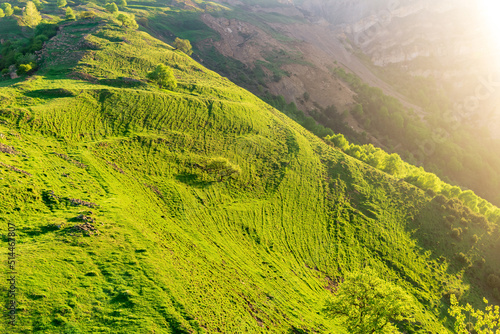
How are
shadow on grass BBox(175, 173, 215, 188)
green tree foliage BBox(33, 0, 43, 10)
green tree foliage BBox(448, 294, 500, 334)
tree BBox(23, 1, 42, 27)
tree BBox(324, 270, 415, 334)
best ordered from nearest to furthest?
green tree foliage BBox(448, 294, 500, 334), tree BBox(324, 270, 415, 334), shadow on grass BBox(175, 173, 215, 188), tree BBox(23, 1, 42, 27), green tree foliage BBox(33, 0, 43, 10)

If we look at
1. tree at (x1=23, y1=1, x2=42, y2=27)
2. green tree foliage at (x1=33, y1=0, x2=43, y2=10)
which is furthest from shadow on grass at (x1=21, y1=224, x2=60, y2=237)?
green tree foliage at (x1=33, y1=0, x2=43, y2=10)

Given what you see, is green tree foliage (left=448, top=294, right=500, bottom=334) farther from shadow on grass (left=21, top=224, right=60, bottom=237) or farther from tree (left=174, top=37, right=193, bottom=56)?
tree (left=174, top=37, right=193, bottom=56)

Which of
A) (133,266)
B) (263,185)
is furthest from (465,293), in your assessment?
(133,266)

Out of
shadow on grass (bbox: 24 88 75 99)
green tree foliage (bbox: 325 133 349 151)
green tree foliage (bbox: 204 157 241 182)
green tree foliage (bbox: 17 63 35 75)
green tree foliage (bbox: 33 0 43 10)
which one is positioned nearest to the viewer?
green tree foliage (bbox: 204 157 241 182)

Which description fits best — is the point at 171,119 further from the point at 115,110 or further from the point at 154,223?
the point at 154,223

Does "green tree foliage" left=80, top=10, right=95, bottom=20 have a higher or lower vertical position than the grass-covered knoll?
higher

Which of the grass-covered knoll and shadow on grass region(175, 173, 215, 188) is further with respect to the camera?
shadow on grass region(175, 173, 215, 188)

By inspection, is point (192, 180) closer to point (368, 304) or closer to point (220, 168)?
point (220, 168)
